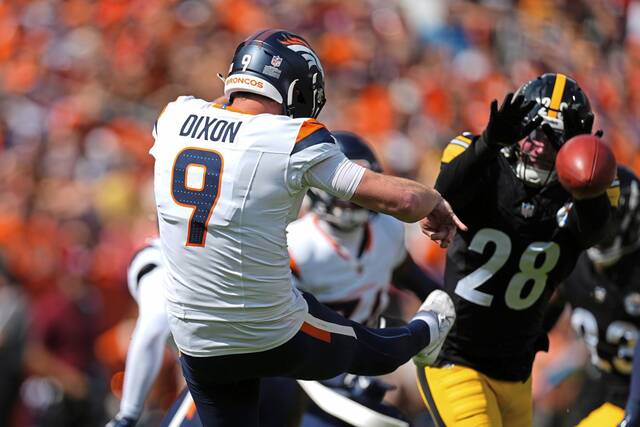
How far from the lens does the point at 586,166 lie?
14.6 feet

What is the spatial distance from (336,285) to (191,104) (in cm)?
203

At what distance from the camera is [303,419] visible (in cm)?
648

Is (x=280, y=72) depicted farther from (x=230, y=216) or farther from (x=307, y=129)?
(x=230, y=216)

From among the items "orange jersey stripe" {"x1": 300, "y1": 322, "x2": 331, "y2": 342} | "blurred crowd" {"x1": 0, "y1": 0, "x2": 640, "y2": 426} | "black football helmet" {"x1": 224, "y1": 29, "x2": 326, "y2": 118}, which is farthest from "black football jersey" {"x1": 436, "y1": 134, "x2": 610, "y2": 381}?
"blurred crowd" {"x1": 0, "y1": 0, "x2": 640, "y2": 426}

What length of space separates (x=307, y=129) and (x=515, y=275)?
4.27 ft

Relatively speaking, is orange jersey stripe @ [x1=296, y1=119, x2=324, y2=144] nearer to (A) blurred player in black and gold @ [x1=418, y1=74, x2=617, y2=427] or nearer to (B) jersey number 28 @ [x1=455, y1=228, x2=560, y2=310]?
(A) blurred player in black and gold @ [x1=418, y1=74, x2=617, y2=427]

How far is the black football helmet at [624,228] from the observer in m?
6.07

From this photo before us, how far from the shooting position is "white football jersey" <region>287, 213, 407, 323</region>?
6.23 metres

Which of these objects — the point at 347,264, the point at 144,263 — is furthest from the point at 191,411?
the point at 347,264

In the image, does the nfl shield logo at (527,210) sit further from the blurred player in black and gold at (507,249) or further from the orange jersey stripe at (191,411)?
the orange jersey stripe at (191,411)

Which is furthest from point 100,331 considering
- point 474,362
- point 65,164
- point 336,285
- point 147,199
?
point 474,362

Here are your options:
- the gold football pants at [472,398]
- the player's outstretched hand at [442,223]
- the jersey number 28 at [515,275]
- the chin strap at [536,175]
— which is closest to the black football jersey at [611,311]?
the gold football pants at [472,398]

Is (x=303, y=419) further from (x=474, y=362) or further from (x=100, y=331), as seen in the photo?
(x=100, y=331)

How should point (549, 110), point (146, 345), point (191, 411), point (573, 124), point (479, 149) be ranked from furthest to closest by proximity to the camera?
point (146, 345), point (191, 411), point (549, 110), point (573, 124), point (479, 149)
